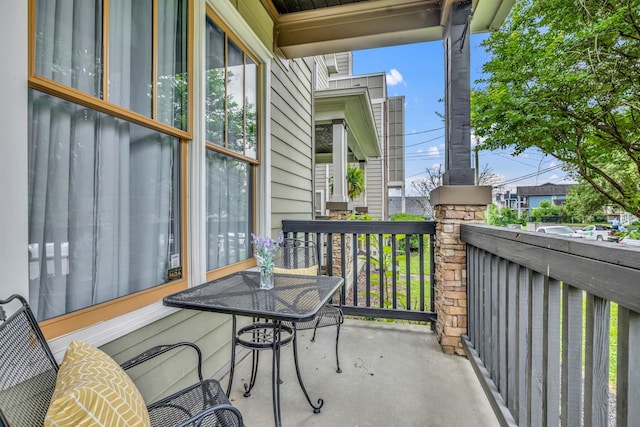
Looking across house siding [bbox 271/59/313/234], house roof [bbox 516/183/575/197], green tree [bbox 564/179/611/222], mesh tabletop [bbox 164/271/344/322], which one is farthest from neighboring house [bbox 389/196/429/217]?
mesh tabletop [bbox 164/271/344/322]

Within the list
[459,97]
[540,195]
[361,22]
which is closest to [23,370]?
[459,97]

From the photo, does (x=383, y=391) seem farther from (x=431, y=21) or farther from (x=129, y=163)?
(x=431, y=21)

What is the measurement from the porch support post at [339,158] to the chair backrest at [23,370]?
5076mm

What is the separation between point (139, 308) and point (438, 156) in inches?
654

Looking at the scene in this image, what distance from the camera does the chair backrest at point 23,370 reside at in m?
0.79

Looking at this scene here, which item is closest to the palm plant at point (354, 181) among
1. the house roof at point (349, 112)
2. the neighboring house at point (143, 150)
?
the house roof at point (349, 112)

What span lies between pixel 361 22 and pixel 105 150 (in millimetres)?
2744

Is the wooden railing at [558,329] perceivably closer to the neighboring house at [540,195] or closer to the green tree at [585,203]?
the green tree at [585,203]

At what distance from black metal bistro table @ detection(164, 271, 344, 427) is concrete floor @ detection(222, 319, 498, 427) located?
0.13m

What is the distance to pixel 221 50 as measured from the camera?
229 cm

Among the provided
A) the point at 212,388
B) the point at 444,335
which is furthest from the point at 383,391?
the point at 212,388

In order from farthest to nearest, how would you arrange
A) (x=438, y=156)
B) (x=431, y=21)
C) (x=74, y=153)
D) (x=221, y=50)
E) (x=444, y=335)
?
(x=438, y=156)
(x=431, y=21)
(x=444, y=335)
(x=221, y=50)
(x=74, y=153)

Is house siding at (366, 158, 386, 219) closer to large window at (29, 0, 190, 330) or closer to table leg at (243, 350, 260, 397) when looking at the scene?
table leg at (243, 350, 260, 397)

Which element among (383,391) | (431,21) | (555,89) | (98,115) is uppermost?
(555,89)
